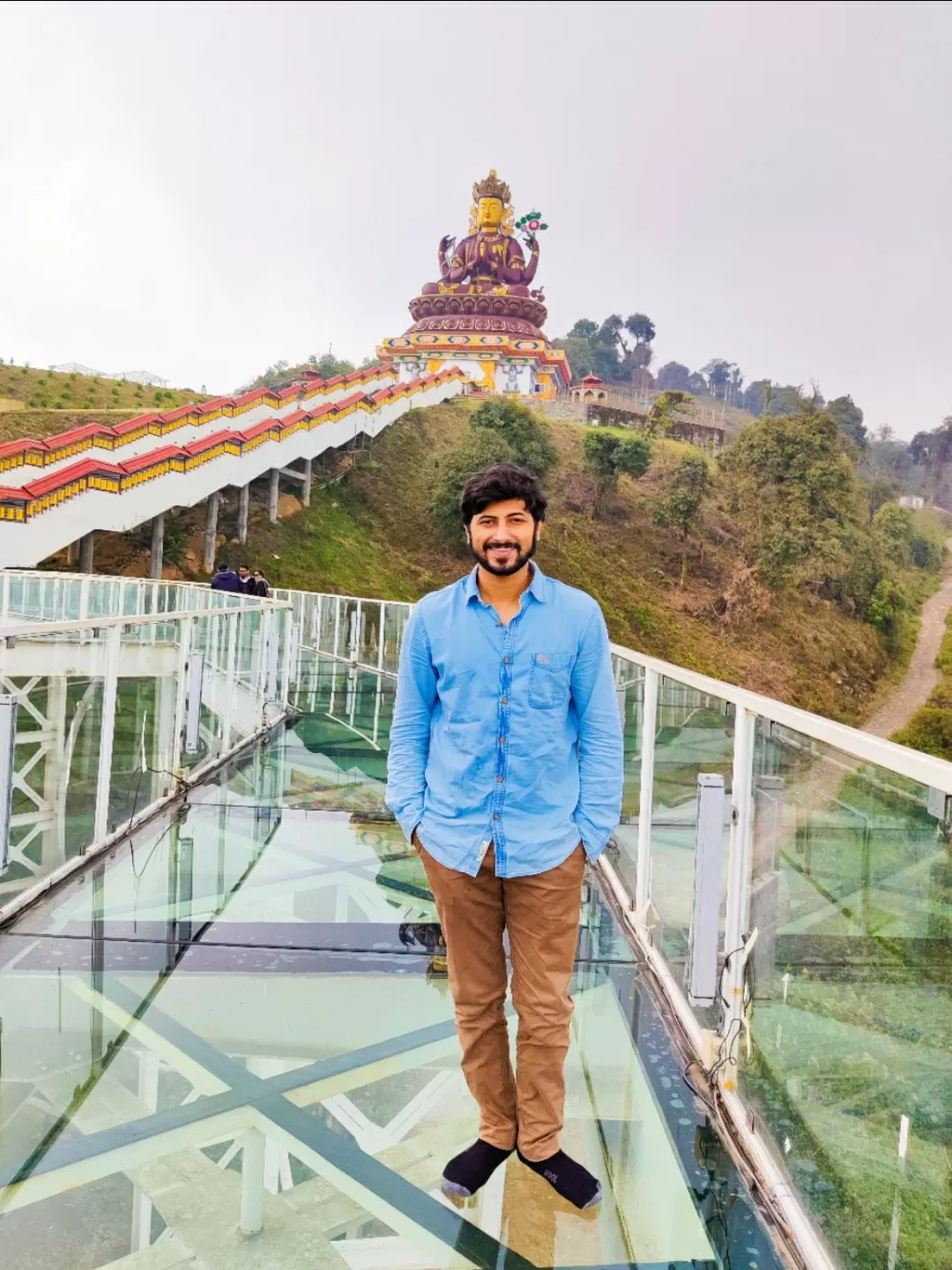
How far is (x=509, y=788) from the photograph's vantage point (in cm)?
182

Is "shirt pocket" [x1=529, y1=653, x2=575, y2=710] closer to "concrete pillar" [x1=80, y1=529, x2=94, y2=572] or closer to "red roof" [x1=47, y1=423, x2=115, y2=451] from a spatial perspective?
"concrete pillar" [x1=80, y1=529, x2=94, y2=572]

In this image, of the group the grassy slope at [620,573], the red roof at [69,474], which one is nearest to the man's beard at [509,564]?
the red roof at [69,474]

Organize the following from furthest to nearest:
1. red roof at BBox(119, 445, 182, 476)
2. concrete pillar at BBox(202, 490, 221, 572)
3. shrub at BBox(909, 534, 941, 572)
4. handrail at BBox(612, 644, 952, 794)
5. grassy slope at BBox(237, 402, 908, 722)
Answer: shrub at BBox(909, 534, 941, 572) → grassy slope at BBox(237, 402, 908, 722) → concrete pillar at BBox(202, 490, 221, 572) → red roof at BBox(119, 445, 182, 476) → handrail at BBox(612, 644, 952, 794)

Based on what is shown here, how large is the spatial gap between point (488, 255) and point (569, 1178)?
55.7m

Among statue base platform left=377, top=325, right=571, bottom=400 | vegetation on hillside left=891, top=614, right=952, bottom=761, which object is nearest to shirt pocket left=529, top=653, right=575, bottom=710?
vegetation on hillside left=891, top=614, right=952, bottom=761

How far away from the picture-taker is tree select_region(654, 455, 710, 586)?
116ft

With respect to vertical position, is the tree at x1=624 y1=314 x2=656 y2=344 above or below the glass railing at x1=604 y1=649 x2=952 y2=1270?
above

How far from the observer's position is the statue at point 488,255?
52.7 meters

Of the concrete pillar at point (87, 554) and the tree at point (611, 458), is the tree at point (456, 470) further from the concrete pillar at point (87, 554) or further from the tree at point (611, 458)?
the concrete pillar at point (87, 554)

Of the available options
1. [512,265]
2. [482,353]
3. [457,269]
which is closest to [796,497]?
[482,353]

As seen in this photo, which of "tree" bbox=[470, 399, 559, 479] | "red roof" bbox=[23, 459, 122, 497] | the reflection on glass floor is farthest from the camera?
"tree" bbox=[470, 399, 559, 479]

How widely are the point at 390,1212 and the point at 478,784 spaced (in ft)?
2.63

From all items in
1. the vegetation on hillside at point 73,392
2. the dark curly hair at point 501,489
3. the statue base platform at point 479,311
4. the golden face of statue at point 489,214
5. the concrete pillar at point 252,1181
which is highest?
the golden face of statue at point 489,214

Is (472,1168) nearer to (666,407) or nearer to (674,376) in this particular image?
(666,407)
